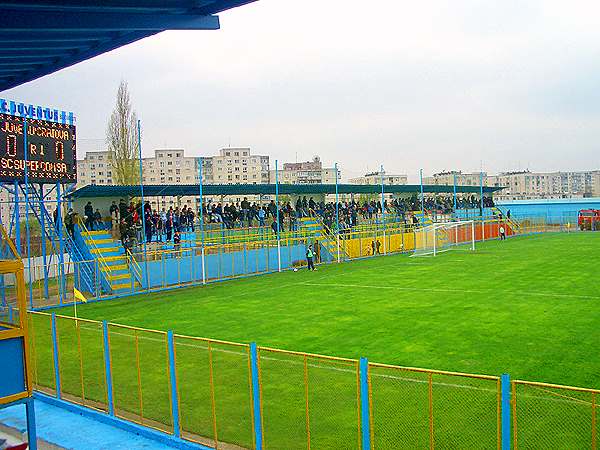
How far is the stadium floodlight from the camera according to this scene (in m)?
47.9

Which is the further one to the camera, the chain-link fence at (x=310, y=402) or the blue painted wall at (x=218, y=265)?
the blue painted wall at (x=218, y=265)

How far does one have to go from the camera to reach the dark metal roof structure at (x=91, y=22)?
8500 millimetres

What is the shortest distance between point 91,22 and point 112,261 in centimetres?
2474

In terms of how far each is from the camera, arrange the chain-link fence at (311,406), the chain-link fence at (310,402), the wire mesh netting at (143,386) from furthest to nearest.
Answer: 1. the wire mesh netting at (143,386)
2. the chain-link fence at (311,406)
3. the chain-link fence at (310,402)

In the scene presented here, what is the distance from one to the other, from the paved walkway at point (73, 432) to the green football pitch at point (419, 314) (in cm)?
651

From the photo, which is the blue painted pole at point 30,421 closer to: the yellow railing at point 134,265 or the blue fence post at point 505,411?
the blue fence post at point 505,411

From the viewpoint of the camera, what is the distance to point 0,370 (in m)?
8.70

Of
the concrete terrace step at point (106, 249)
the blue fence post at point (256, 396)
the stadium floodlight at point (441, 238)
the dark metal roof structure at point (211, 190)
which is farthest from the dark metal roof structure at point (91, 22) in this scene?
the stadium floodlight at point (441, 238)

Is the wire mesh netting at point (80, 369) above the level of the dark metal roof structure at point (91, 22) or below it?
below

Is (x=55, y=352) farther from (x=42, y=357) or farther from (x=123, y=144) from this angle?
(x=123, y=144)

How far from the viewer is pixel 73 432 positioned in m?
11.8

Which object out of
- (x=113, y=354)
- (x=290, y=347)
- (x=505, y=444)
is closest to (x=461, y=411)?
(x=505, y=444)

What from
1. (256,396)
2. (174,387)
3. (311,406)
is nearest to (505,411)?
(256,396)

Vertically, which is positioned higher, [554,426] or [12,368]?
[12,368]
